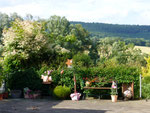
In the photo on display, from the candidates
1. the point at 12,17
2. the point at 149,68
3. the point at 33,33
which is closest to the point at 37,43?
the point at 33,33

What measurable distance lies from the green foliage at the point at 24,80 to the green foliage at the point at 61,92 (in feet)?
3.82

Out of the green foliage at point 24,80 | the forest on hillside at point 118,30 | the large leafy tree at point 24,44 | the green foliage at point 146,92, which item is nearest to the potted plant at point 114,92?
the green foliage at point 146,92

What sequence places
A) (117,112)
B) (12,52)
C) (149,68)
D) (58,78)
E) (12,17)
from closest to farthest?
(117,112)
(58,78)
(12,52)
(149,68)
(12,17)

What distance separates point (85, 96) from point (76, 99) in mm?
739

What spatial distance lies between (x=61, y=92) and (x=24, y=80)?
2.13 metres

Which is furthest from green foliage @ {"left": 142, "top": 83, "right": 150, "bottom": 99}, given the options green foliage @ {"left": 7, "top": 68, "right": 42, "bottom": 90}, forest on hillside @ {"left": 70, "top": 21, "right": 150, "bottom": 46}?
forest on hillside @ {"left": 70, "top": 21, "right": 150, "bottom": 46}

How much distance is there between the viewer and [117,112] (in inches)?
371

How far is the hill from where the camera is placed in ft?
271

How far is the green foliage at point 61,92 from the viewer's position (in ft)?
41.7

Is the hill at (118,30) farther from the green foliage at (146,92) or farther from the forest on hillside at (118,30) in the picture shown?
the green foliage at (146,92)

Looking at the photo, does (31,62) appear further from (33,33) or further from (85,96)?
(85,96)

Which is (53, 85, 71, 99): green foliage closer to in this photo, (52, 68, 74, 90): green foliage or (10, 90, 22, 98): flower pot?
(52, 68, 74, 90): green foliage

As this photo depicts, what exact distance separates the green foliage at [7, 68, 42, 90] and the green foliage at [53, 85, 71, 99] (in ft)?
3.82

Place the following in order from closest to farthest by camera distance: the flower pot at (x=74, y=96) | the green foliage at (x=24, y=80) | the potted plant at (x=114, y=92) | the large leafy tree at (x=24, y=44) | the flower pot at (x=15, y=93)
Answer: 1. the potted plant at (x=114, y=92)
2. the flower pot at (x=74, y=96)
3. the flower pot at (x=15, y=93)
4. the green foliage at (x=24, y=80)
5. the large leafy tree at (x=24, y=44)
